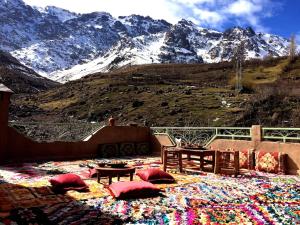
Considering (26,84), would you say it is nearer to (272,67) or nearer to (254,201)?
(272,67)

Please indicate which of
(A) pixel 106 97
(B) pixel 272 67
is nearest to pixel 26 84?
(A) pixel 106 97

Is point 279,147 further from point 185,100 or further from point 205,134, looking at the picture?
point 185,100

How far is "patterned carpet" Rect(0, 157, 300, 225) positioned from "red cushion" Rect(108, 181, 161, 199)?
0.16m

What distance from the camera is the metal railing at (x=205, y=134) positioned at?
A: 11797 millimetres

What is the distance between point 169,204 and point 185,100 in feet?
122

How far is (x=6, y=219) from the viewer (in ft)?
17.0

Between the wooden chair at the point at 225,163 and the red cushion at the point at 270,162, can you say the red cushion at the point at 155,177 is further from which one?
the red cushion at the point at 270,162

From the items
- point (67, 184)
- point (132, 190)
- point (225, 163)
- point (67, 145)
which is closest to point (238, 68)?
point (67, 145)

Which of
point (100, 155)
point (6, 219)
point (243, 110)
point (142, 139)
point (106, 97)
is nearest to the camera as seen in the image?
point (6, 219)

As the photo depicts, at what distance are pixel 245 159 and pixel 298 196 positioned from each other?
3.77 metres

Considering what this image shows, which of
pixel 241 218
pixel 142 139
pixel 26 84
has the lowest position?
pixel 241 218

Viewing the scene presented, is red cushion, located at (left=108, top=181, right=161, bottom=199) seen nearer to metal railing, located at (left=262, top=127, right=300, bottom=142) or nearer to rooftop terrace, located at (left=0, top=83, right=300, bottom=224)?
rooftop terrace, located at (left=0, top=83, right=300, bottom=224)

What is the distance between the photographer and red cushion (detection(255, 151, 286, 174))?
32.8 feet

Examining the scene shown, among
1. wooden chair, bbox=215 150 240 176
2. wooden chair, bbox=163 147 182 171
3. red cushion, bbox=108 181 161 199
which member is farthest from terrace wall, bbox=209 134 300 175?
red cushion, bbox=108 181 161 199
